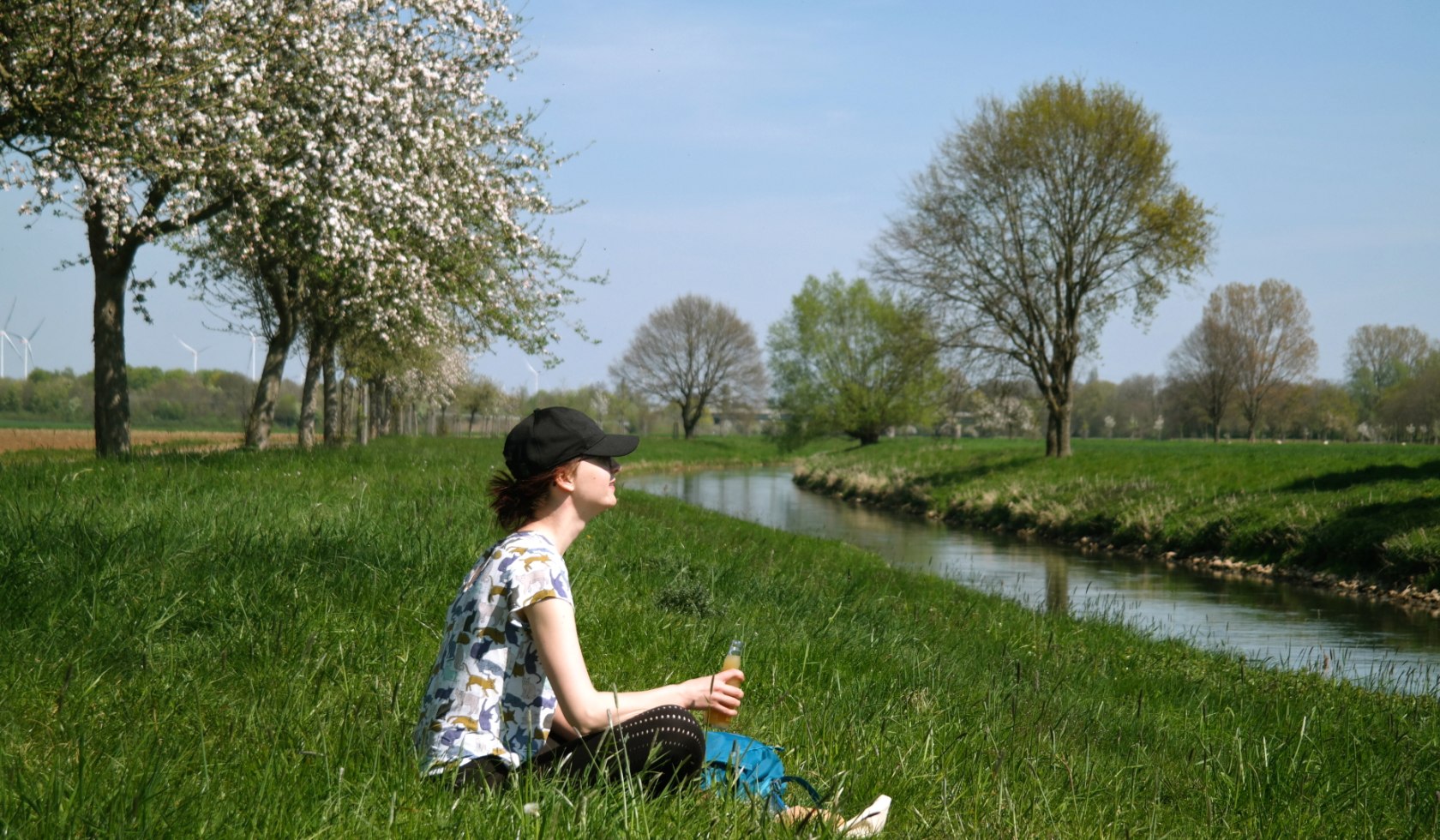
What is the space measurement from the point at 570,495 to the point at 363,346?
2723 cm

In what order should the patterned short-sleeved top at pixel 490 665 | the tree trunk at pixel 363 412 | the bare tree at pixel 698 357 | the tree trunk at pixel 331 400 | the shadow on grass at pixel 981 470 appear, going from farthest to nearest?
the bare tree at pixel 698 357
the tree trunk at pixel 363 412
the shadow on grass at pixel 981 470
the tree trunk at pixel 331 400
the patterned short-sleeved top at pixel 490 665

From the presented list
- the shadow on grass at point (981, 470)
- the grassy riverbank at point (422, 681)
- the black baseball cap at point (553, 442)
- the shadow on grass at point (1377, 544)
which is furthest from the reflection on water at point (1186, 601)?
the black baseball cap at point (553, 442)

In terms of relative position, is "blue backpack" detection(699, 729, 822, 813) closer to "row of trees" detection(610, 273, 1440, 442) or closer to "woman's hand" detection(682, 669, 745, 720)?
"woman's hand" detection(682, 669, 745, 720)

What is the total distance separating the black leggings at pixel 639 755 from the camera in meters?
3.26

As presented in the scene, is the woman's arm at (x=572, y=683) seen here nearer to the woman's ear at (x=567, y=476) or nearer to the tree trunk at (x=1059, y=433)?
the woman's ear at (x=567, y=476)

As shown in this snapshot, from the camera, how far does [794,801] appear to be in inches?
147

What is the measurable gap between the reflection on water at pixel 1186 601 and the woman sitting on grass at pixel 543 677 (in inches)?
256

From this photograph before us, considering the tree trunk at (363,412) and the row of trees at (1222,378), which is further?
the row of trees at (1222,378)

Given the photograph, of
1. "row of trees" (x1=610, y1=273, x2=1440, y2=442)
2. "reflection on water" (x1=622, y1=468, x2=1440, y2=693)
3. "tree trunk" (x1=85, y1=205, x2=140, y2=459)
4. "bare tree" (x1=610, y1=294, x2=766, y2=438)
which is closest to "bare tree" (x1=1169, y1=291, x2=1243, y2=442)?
"row of trees" (x1=610, y1=273, x2=1440, y2=442)

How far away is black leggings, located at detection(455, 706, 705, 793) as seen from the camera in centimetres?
326

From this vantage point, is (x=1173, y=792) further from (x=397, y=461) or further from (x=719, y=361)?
(x=719, y=361)

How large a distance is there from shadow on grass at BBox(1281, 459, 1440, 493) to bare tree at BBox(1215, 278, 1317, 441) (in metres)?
43.9

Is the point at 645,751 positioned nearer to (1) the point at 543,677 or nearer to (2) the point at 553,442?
(1) the point at 543,677

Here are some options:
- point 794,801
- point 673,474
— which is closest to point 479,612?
point 794,801
